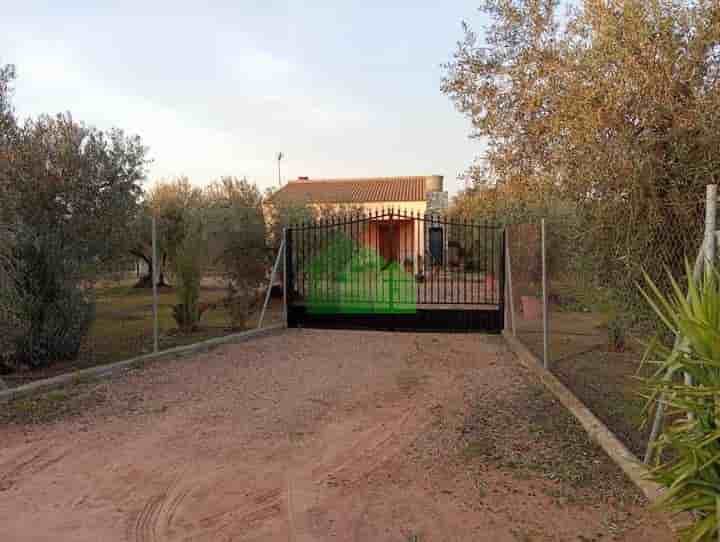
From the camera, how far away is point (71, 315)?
24.5 ft

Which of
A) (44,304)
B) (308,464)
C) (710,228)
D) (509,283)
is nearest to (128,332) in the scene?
(44,304)

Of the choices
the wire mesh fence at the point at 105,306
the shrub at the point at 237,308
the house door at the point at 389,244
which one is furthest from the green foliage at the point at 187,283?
the house door at the point at 389,244

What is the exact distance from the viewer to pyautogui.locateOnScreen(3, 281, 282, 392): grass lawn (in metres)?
7.47

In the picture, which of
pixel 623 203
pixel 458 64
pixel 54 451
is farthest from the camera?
pixel 458 64

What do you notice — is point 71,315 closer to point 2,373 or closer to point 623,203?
point 2,373

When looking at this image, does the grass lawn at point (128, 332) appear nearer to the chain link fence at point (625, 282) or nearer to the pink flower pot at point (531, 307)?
the pink flower pot at point (531, 307)

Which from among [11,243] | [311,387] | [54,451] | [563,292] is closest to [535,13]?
[563,292]

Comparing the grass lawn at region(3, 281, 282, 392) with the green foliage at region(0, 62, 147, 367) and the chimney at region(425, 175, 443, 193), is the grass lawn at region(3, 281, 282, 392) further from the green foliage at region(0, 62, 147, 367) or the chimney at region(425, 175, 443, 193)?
the chimney at region(425, 175, 443, 193)

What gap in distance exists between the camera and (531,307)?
41.8ft

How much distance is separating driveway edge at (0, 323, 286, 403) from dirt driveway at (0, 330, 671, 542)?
0.21 m

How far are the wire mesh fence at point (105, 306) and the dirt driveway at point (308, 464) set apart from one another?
142 centimetres

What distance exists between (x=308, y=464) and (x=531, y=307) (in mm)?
9814

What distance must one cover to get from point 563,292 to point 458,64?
4808 mm

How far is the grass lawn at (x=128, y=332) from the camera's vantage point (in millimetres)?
7470
